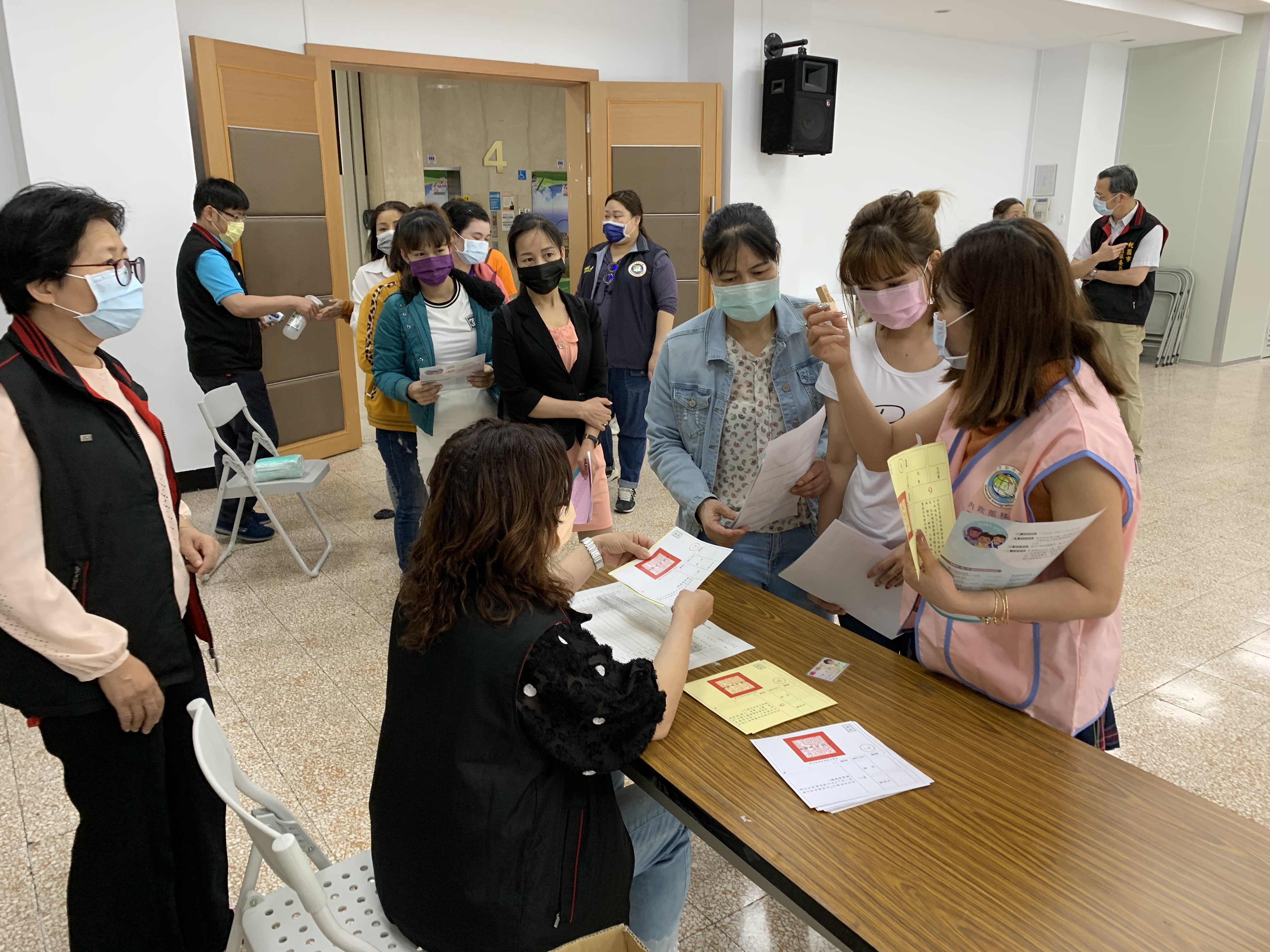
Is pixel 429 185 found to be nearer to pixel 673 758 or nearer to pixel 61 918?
pixel 61 918

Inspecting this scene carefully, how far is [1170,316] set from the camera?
30.9 feet

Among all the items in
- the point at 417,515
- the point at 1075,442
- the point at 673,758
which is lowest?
the point at 417,515

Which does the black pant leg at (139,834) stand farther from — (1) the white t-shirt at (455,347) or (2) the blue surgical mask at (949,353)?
(1) the white t-shirt at (455,347)

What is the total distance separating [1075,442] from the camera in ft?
4.30

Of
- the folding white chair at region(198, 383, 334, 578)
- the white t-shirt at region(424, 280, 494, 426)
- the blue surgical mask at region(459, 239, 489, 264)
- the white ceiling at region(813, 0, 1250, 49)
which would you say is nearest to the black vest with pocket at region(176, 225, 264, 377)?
the folding white chair at region(198, 383, 334, 578)

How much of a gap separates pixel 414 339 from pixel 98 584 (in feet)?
6.51

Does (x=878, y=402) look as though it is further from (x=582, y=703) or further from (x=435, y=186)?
(x=435, y=186)

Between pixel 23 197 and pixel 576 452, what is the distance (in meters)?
2.06

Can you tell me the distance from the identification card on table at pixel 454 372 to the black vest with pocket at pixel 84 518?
1.73 meters

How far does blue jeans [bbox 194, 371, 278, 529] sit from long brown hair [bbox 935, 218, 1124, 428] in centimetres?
380

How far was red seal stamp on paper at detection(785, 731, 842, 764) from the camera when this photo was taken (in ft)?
4.55

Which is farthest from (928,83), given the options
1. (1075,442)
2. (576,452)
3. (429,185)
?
(1075,442)

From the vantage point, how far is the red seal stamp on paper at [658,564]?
1812 millimetres

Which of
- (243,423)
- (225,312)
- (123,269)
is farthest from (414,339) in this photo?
(123,269)
